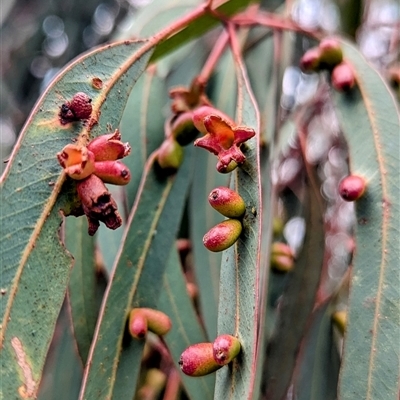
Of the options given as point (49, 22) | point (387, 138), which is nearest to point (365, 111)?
point (387, 138)

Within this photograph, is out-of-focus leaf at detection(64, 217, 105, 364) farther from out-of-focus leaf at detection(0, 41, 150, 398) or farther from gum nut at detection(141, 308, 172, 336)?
out-of-focus leaf at detection(0, 41, 150, 398)

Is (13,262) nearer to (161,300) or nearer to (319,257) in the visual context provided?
(161,300)

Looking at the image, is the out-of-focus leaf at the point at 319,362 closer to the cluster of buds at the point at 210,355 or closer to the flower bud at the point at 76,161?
the cluster of buds at the point at 210,355

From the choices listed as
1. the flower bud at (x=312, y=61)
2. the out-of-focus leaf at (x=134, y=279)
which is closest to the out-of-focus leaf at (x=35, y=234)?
the out-of-focus leaf at (x=134, y=279)

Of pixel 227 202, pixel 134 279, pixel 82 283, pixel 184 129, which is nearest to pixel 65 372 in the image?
pixel 82 283

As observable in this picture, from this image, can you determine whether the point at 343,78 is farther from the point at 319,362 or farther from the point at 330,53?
the point at 319,362

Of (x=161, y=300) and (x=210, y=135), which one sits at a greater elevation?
(x=210, y=135)
